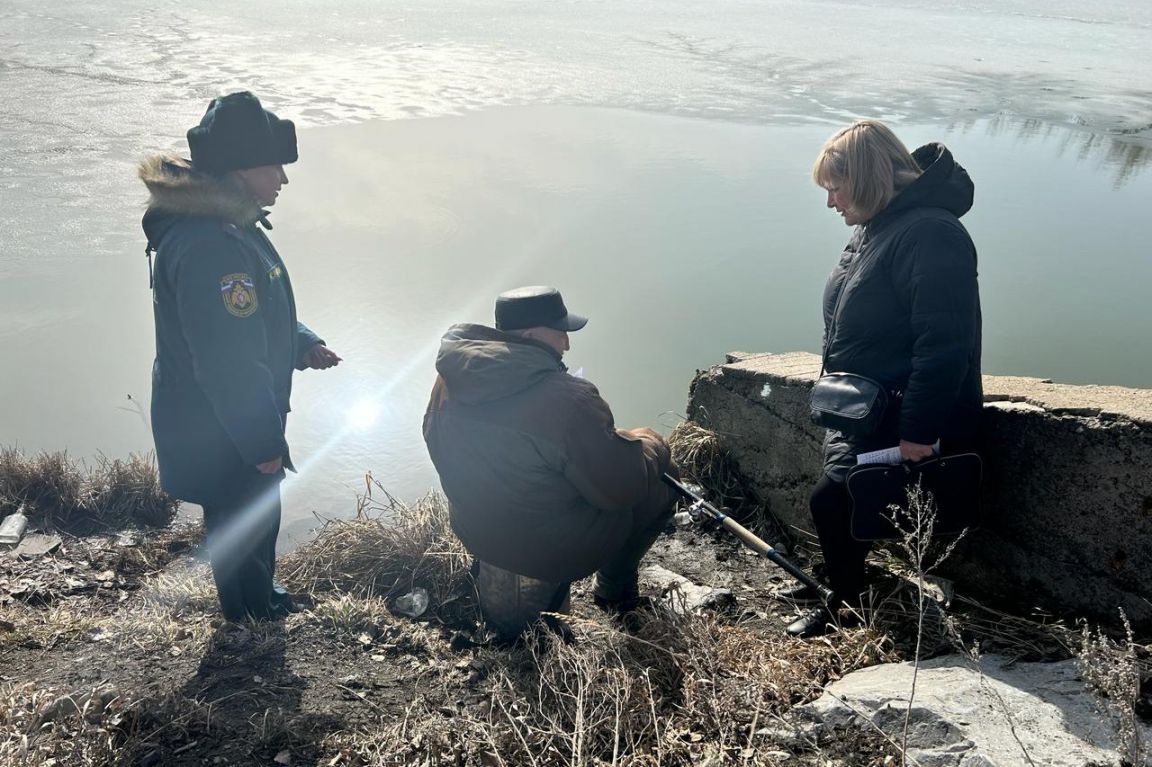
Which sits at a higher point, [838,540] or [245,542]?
[838,540]

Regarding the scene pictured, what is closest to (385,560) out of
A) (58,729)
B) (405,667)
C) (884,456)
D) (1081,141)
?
(405,667)

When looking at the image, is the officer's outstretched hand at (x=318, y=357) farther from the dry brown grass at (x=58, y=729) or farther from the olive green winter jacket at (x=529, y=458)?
the dry brown grass at (x=58, y=729)

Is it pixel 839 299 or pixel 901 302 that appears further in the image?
pixel 839 299

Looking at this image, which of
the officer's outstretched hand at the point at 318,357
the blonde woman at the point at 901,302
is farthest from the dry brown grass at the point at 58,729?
the blonde woman at the point at 901,302

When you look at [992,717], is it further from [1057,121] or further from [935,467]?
[1057,121]

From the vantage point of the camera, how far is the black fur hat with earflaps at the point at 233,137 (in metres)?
3.25

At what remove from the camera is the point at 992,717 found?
251 centimetres

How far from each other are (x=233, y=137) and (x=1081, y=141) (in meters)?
11.0

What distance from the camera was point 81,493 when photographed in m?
4.93

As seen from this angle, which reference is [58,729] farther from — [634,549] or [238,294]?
[634,549]

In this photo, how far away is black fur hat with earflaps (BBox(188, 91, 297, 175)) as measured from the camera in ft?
10.6

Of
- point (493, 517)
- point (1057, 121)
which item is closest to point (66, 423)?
point (493, 517)

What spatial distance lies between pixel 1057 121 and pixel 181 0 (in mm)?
15337

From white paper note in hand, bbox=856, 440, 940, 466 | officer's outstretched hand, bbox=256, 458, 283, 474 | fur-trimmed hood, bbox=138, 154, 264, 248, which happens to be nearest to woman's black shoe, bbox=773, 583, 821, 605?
white paper note in hand, bbox=856, 440, 940, 466
